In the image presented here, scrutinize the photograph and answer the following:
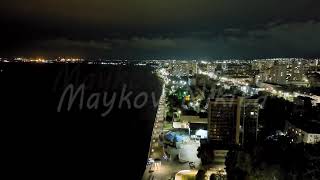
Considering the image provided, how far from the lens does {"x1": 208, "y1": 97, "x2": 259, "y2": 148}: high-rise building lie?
758cm

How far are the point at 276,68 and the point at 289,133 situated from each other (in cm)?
1035

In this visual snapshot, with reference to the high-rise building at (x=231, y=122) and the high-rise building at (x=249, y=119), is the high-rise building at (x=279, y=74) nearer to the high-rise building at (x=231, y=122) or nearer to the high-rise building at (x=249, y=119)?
the high-rise building at (x=249, y=119)

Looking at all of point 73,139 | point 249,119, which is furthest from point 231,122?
point 73,139

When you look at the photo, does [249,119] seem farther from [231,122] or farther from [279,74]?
[279,74]

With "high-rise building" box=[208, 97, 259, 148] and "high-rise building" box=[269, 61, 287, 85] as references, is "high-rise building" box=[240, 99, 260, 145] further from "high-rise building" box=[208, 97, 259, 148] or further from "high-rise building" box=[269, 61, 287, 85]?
"high-rise building" box=[269, 61, 287, 85]

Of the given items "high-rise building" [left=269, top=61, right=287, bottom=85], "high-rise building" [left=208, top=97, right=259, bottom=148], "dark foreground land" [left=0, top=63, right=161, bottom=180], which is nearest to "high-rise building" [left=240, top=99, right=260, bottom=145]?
"high-rise building" [left=208, top=97, right=259, bottom=148]

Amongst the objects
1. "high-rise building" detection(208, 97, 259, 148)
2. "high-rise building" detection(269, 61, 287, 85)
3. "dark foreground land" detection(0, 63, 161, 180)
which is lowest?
"dark foreground land" detection(0, 63, 161, 180)

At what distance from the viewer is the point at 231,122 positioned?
7.74 metres

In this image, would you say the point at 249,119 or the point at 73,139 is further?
the point at 73,139

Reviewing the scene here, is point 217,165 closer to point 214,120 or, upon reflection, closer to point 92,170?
point 214,120

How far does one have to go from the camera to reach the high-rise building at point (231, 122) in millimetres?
7582

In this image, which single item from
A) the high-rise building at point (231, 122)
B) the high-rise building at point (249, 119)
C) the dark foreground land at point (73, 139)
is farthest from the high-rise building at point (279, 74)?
the high-rise building at point (231, 122)

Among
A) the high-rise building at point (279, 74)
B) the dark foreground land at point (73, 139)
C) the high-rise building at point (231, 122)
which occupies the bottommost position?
the dark foreground land at point (73, 139)

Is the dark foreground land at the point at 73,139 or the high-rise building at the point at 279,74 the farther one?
the high-rise building at the point at 279,74
